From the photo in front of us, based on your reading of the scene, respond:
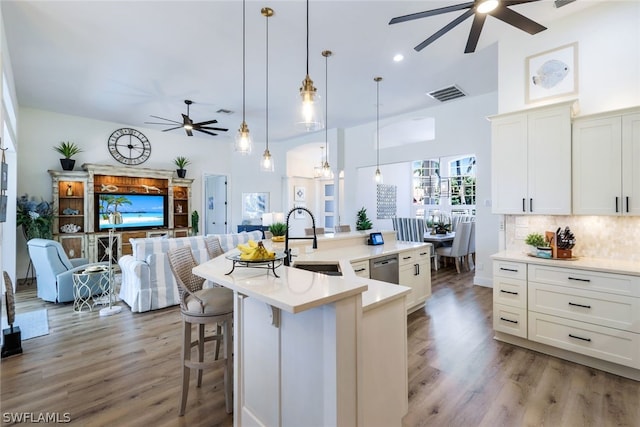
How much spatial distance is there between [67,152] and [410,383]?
712 cm

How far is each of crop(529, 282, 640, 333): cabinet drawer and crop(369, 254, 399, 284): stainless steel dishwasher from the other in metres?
1.32

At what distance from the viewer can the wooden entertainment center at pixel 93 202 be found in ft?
19.1

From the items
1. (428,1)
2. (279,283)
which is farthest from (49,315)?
(428,1)

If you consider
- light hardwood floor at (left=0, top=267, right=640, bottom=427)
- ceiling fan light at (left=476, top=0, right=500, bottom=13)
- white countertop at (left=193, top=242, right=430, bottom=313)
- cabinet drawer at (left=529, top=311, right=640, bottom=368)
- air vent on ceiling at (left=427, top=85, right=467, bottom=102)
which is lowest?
light hardwood floor at (left=0, top=267, right=640, bottom=427)

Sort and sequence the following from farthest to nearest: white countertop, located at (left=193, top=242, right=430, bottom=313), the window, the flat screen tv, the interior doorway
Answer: the interior doorway → the window → the flat screen tv → white countertop, located at (left=193, top=242, right=430, bottom=313)

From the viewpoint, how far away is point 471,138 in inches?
209

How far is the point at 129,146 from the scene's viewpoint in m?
6.81

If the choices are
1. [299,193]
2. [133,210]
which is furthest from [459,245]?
[133,210]

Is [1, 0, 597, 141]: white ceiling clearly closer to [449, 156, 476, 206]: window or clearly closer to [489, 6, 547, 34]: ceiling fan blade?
[489, 6, 547, 34]: ceiling fan blade

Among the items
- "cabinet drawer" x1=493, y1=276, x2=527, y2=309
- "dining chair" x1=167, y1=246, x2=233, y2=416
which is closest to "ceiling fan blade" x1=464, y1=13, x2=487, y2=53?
"cabinet drawer" x1=493, y1=276, x2=527, y2=309

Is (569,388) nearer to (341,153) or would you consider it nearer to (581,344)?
(581,344)

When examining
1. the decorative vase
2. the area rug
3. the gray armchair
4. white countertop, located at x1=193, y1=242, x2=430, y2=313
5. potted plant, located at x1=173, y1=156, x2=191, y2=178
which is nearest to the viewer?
white countertop, located at x1=193, y1=242, x2=430, y2=313

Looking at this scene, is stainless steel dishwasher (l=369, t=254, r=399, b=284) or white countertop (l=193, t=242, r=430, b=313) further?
stainless steel dishwasher (l=369, t=254, r=399, b=284)

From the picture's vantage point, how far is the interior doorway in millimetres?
8398
